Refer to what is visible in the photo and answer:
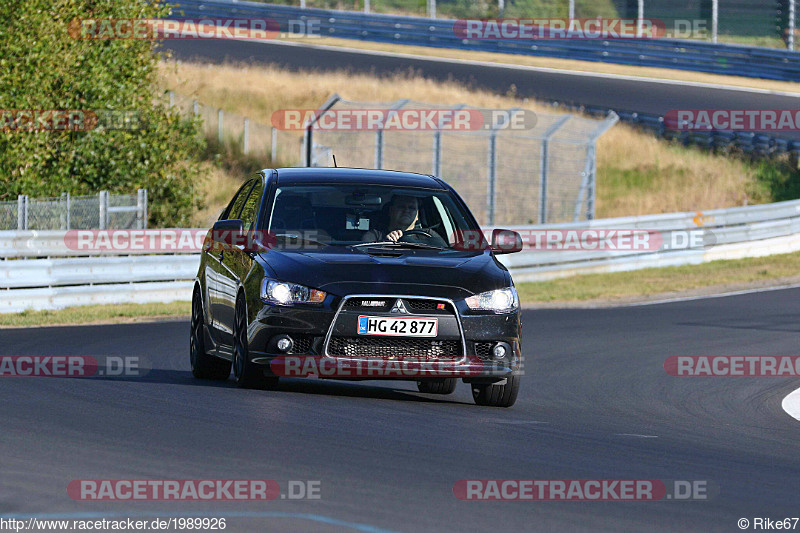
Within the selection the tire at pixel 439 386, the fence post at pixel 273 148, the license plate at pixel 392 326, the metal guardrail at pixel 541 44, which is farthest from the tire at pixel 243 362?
the metal guardrail at pixel 541 44

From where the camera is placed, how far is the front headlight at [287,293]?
9.56 meters

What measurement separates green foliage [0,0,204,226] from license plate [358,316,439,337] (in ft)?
52.6

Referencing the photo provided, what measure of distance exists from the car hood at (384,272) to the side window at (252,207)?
0.77 meters

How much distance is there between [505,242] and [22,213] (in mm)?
11715

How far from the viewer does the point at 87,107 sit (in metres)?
25.8

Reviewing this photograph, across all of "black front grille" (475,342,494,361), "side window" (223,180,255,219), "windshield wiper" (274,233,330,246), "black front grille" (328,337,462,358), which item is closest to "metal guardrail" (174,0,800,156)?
"side window" (223,180,255,219)

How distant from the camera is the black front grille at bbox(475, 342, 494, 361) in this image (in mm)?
9750

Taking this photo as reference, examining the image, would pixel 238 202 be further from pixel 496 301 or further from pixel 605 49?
pixel 605 49

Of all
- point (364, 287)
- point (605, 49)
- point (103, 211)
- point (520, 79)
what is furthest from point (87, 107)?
point (605, 49)

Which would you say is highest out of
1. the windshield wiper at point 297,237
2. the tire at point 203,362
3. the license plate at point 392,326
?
the windshield wiper at point 297,237

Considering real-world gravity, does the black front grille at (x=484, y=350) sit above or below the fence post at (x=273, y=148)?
above

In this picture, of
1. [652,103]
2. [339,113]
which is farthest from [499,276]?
[652,103]

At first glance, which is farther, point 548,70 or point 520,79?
point 548,70

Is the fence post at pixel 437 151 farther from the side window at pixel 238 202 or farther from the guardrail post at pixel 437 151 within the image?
the side window at pixel 238 202
